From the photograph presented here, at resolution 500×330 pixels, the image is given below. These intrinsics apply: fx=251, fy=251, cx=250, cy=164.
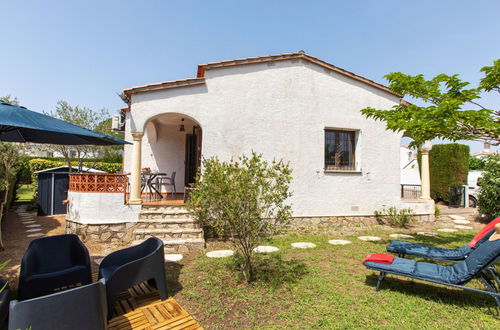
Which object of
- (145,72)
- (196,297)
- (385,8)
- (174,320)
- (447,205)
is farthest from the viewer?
(447,205)

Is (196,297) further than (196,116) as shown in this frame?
No

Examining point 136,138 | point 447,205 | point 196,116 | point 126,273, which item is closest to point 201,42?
point 196,116

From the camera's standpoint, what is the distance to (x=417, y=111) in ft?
18.2

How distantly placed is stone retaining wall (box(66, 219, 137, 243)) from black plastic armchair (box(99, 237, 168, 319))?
3298 millimetres

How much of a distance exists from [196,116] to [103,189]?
352cm

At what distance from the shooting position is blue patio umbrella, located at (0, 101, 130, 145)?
135 inches

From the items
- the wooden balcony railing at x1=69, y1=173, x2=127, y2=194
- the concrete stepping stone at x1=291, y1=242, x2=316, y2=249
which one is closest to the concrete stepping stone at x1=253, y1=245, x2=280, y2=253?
the concrete stepping stone at x1=291, y1=242, x2=316, y2=249

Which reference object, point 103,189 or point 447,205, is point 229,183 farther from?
point 447,205

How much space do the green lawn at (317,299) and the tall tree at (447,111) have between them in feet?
9.70

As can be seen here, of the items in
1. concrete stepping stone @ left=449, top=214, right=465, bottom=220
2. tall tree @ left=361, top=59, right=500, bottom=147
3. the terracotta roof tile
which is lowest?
concrete stepping stone @ left=449, top=214, right=465, bottom=220

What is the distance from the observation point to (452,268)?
13.6 ft

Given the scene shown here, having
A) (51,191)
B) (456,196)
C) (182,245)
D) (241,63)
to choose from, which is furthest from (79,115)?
(456,196)

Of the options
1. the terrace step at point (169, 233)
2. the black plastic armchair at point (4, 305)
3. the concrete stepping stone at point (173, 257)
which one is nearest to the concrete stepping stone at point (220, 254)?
the concrete stepping stone at point (173, 257)

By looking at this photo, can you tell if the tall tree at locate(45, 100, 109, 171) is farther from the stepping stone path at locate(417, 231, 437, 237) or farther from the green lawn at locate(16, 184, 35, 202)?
the stepping stone path at locate(417, 231, 437, 237)
